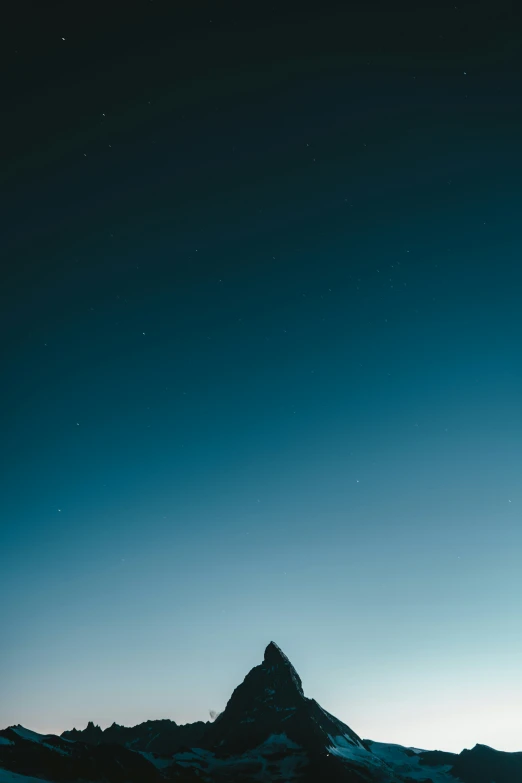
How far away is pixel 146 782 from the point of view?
570ft

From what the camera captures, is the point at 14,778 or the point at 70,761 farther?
the point at 70,761

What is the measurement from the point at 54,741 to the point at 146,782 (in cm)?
4284

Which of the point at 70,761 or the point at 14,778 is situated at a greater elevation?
the point at 70,761

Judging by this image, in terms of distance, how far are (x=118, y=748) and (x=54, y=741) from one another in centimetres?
2395

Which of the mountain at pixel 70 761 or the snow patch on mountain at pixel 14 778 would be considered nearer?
the snow patch on mountain at pixel 14 778

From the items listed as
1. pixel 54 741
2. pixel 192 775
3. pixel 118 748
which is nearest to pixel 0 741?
pixel 54 741

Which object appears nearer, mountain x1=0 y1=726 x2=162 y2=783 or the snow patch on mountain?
the snow patch on mountain

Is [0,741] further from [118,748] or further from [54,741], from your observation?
[118,748]

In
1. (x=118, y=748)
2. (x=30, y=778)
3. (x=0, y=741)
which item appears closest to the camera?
(x=30, y=778)

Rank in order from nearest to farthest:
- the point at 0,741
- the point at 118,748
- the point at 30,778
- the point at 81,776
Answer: the point at 30,778 → the point at 81,776 → the point at 0,741 → the point at 118,748

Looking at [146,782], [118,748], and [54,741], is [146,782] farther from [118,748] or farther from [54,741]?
[54,741]

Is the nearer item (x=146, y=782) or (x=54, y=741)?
(x=146, y=782)

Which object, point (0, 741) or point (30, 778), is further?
point (0, 741)

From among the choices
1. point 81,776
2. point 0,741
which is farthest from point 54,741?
point 81,776
